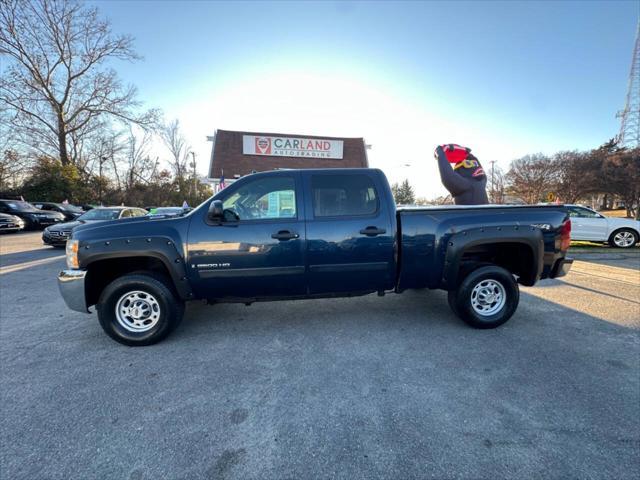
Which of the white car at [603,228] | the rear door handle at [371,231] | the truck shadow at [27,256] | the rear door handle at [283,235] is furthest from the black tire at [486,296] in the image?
the truck shadow at [27,256]

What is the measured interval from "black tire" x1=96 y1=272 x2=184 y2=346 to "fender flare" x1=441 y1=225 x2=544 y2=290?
3286mm

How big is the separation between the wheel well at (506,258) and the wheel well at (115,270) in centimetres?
377

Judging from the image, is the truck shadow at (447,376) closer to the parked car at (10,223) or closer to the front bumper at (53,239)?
the front bumper at (53,239)

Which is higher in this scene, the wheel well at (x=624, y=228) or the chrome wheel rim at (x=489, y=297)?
the wheel well at (x=624, y=228)

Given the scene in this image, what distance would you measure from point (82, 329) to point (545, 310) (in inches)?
256

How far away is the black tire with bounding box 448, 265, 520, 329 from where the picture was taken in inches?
139

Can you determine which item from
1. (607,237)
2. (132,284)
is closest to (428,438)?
Answer: (132,284)

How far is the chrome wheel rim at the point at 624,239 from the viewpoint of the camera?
10023 millimetres

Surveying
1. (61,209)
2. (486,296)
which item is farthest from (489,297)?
(61,209)

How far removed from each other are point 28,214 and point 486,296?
21611 mm

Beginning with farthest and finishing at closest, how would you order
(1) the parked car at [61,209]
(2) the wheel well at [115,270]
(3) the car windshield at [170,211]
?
(1) the parked car at [61,209]
(3) the car windshield at [170,211]
(2) the wheel well at [115,270]

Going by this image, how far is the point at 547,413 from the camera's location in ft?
7.16

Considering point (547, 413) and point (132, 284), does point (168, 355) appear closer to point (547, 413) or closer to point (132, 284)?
point (132, 284)

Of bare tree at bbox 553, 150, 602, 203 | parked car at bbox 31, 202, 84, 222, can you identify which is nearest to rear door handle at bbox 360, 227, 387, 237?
parked car at bbox 31, 202, 84, 222
